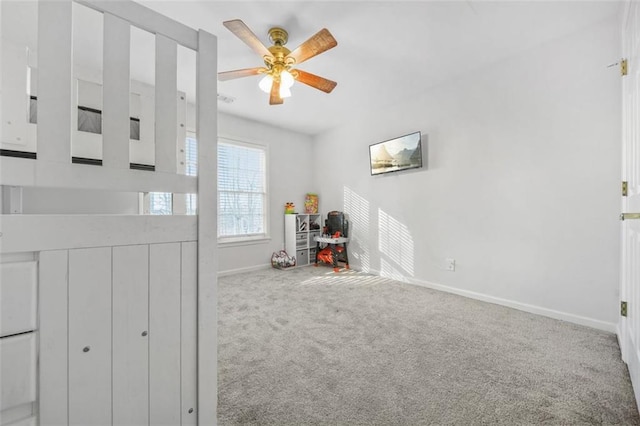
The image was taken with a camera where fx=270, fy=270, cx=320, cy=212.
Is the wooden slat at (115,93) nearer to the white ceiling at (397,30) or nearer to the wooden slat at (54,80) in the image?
the wooden slat at (54,80)

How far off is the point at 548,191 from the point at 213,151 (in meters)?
2.84

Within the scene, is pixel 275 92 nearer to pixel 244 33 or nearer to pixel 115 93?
pixel 244 33

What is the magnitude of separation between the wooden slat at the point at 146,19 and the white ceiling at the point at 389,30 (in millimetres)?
1427

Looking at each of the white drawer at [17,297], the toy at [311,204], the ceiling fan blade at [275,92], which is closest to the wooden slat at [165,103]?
the white drawer at [17,297]

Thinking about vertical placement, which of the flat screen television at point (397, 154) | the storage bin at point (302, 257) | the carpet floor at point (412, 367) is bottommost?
the carpet floor at point (412, 367)

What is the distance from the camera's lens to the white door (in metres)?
1.35

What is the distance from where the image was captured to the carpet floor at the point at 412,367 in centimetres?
125

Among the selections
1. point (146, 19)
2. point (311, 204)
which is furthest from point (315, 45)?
point (311, 204)

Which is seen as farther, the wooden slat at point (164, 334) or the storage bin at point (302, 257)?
the storage bin at point (302, 257)

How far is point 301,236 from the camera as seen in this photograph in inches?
183

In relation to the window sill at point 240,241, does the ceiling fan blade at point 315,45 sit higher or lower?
higher

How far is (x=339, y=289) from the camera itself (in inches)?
127

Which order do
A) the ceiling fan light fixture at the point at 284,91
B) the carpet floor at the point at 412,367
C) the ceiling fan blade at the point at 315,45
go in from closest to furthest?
the carpet floor at the point at 412,367
the ceiling fan blade at the point at 315,45
the ceiling fan light fixture at the point at 284,91

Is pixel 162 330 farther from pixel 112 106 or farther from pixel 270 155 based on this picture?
pixel 270 155
